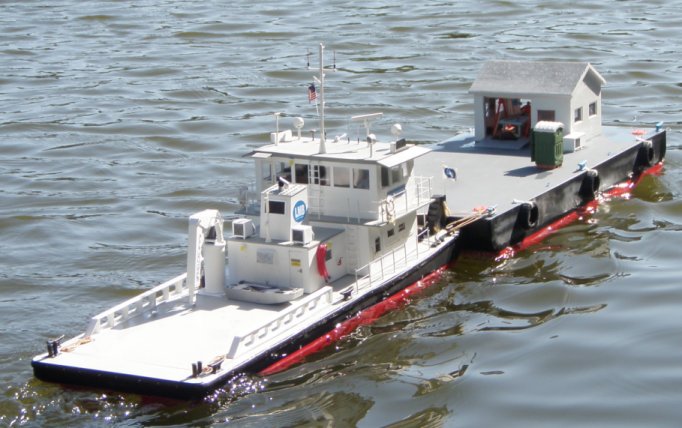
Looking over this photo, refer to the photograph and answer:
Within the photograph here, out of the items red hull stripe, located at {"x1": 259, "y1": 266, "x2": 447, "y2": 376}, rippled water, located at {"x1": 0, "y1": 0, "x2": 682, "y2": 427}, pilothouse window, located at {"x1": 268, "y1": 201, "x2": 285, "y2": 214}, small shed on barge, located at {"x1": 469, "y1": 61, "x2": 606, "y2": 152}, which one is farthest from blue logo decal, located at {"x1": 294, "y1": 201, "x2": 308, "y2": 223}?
small shed on barge, located at {"x1": 469, "y1": 61, "x2": 606, "y2": 152}

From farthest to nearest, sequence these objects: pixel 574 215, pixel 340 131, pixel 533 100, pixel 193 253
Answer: pixel 340 131
pixel 533 100
pixel 574 215
pixel 193 253

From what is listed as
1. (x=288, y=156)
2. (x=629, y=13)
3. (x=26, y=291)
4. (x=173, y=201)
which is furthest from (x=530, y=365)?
(x=629, y=13)

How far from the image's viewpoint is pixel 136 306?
2625cm

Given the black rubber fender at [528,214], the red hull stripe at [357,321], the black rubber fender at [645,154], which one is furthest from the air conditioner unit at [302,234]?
the black rubber fender at [645,154]

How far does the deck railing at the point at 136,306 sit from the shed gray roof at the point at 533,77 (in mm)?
13047

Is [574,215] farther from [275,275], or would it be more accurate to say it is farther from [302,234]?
[275,275]

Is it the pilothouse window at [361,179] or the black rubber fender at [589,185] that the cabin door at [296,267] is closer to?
the pilothouse window at [361,179]

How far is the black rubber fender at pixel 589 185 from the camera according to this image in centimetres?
3378

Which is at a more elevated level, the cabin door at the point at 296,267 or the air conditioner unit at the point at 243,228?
the air conditioner unit at the point at 243,228

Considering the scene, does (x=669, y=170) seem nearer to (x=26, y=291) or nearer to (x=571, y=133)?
(x=571, y=133)

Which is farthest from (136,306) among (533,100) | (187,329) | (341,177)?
(533,100)

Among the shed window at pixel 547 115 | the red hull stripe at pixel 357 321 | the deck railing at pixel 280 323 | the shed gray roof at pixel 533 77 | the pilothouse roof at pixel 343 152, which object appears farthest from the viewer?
the shed window at pixel 547 115

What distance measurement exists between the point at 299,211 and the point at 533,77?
40.2 feet

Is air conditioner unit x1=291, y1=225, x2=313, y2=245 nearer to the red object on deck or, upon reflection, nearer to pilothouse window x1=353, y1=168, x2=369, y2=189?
the red object on deck
